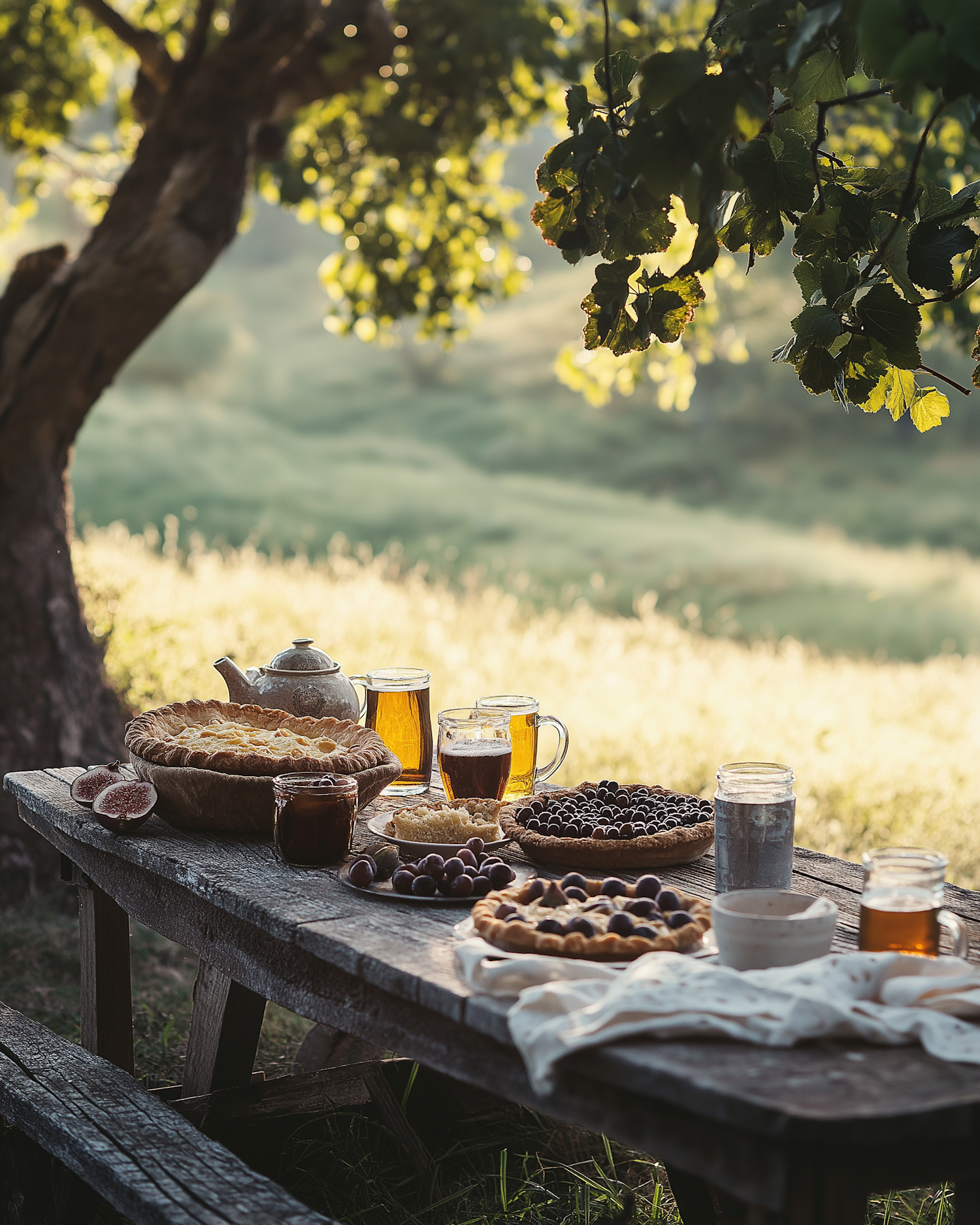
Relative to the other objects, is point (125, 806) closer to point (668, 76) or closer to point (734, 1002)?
point (734, 1002)

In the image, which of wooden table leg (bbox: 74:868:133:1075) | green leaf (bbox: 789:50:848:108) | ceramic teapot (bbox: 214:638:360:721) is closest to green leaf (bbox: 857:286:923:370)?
green leaf (bbox: 789:50:848:108)

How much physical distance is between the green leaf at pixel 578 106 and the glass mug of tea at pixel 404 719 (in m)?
1.46

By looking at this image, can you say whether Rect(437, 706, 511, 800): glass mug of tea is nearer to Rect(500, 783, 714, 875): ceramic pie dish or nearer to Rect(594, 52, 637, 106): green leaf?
Rect(500, 783, 714, 875): ceramic pie dish

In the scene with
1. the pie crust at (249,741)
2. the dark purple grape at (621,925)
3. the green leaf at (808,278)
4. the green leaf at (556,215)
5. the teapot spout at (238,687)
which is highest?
the green leaf at (556,215)

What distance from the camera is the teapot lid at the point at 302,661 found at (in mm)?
3170

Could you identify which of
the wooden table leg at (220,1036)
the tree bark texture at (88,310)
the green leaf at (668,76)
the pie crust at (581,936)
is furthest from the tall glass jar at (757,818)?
the tree bark texture at (88,310)

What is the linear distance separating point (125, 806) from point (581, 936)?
124 cm

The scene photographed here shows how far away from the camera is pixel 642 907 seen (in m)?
2.00

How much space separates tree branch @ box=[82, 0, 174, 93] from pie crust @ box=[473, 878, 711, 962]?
4.97m

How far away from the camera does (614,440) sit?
3678 cm

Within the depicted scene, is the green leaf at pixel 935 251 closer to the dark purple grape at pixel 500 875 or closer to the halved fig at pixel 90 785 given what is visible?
the dark purple grape at pixel 500 875

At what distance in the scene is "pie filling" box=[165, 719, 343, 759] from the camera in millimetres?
2670

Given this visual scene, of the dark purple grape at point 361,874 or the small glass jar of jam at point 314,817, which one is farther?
the small glass jar of jam at point 314,817

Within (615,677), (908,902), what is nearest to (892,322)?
(908,902)
